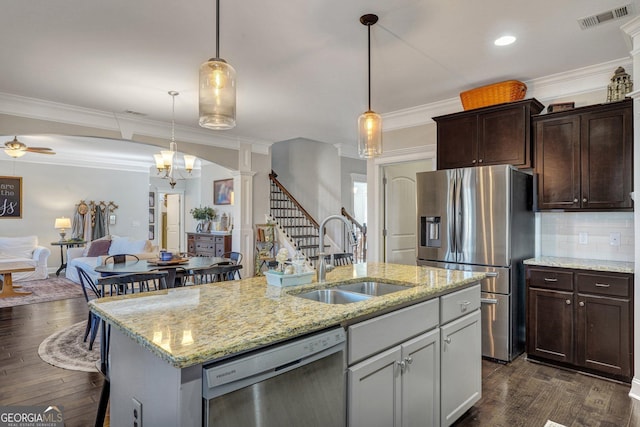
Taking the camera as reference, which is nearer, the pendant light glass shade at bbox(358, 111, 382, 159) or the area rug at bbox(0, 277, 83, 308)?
the pendant light glass shade at bbox(358, 111, 382, 159)

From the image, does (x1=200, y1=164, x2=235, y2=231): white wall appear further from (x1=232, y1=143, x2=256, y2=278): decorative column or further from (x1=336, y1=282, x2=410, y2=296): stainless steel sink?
(x1=336, y1=282, x2=410, y2=296): stainless steel sink

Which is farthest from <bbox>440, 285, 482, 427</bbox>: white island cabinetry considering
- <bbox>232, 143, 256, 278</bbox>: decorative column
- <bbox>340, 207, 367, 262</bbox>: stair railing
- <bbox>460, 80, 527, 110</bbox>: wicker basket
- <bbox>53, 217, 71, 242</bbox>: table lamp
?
<bbox>53, 217, 71, 242</bbox>: table lamp

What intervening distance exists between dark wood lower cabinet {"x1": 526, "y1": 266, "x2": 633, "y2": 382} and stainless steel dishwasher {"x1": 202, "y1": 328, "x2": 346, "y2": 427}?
2505 mm

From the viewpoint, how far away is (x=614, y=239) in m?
3.38

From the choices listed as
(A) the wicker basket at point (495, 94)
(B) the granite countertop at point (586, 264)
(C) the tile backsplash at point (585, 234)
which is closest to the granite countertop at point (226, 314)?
(B) the granite countertop at point (586, 264)

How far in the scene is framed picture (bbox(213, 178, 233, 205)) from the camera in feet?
27.1

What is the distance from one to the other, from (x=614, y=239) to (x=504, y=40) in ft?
6.77

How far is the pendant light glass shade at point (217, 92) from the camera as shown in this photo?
1910 millimetres

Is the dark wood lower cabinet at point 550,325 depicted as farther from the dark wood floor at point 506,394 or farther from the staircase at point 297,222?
the staircase at point 297,222

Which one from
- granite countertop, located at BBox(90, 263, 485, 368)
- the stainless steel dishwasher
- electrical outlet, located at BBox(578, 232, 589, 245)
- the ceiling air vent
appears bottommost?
the stainless steel dishwasher

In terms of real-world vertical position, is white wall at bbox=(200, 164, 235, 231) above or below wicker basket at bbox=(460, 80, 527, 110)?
below

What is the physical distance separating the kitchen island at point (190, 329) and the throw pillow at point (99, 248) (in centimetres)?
646

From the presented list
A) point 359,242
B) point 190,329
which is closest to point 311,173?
point 359,242

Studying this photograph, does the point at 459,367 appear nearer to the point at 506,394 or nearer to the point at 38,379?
the point at 506,394
